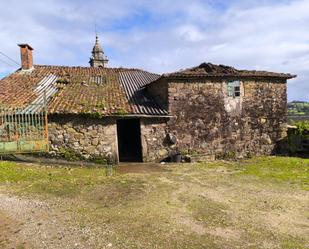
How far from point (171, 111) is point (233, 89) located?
138 inches

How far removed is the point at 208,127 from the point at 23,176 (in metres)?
8.92

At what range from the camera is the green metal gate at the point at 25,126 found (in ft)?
43.7

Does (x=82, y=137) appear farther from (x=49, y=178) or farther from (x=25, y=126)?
(x=49, y=178)

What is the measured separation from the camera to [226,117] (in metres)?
16.7

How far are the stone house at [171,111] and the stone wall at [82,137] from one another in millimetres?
43

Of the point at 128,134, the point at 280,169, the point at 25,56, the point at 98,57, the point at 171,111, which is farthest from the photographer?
the point at 98,57

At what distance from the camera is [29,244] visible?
6.10 meters

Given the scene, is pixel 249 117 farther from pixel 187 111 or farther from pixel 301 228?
pixel 301 228

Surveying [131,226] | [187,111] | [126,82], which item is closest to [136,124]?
[126,82]

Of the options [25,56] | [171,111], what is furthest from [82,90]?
[25,56]

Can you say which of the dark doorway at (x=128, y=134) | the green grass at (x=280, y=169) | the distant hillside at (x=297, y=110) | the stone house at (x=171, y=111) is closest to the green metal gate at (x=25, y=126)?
the stone house at (x=171, y=111)

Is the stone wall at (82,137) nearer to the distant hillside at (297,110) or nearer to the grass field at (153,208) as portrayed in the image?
the grass field at (153,208)

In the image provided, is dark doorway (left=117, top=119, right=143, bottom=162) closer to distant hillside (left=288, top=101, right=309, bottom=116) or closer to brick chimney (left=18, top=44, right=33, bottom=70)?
brick chimney (left=18, top=44, right=33, bottom=70)

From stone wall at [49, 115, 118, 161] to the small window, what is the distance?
6.04 meters
